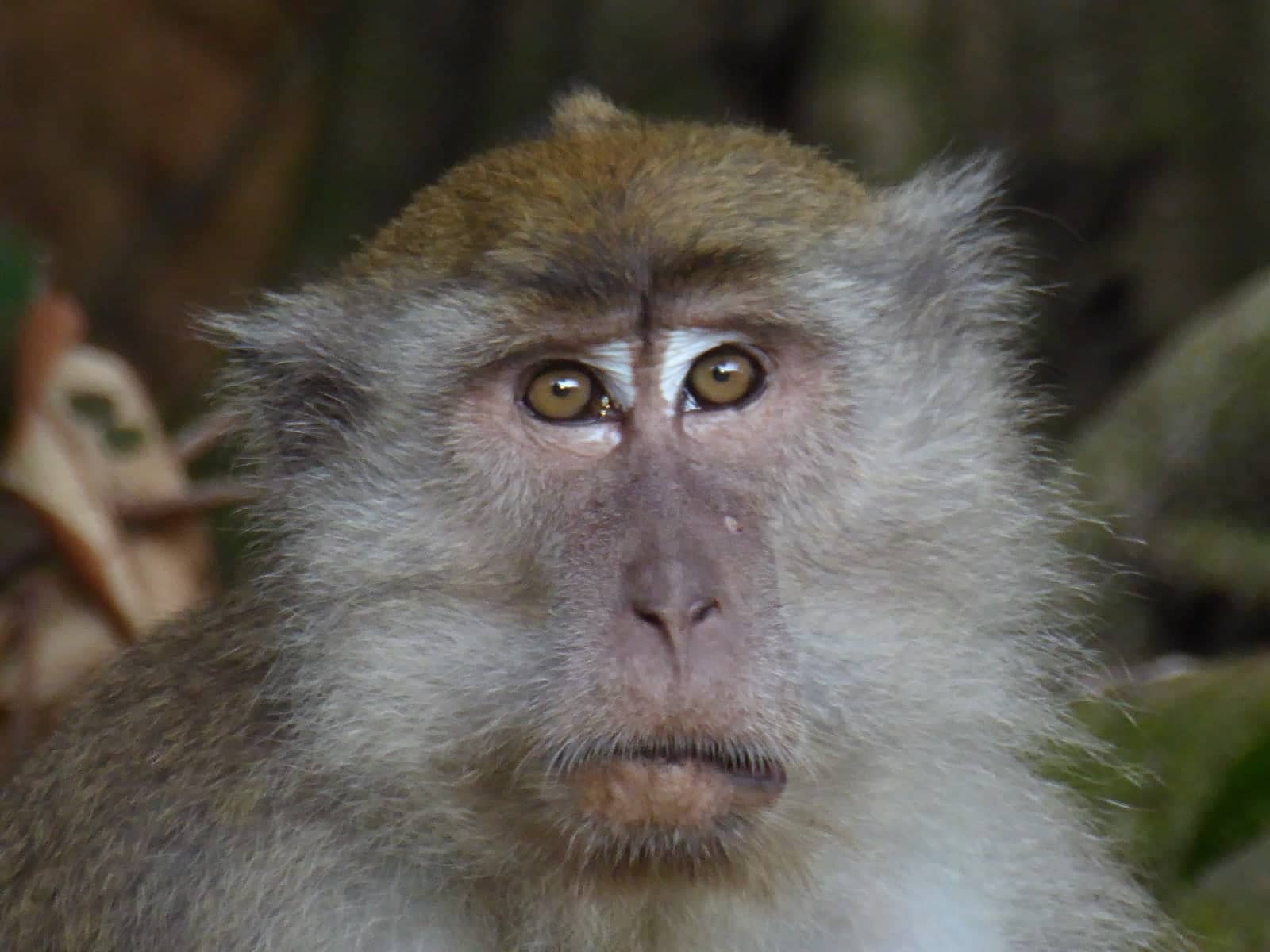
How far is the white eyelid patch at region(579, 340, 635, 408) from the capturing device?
9.29 ft

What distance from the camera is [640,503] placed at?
2602 millimetres

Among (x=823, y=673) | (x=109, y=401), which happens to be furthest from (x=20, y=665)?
(x=823, y=673)

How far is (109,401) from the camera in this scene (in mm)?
5086

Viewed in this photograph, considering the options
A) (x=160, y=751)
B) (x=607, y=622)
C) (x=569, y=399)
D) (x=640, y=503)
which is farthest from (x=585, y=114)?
(x=160, y=751)

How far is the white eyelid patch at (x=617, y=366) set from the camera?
2.83 metres

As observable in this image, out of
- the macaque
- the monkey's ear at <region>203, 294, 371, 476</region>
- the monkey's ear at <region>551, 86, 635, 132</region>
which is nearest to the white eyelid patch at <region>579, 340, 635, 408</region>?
the macaque

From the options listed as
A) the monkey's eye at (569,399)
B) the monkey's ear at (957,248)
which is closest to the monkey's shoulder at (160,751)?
the monkey's eye at (569,399)

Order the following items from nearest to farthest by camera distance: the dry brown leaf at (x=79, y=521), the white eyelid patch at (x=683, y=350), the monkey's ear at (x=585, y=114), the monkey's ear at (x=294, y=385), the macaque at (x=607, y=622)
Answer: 1. the macaque at (x=607, y=622)
2. the white eyelid patch at (x=683, y=350)
3. the monkey's ear at (x=294, y=385)
4. the monkey's ear at (x=585, y=114)
5. the dry brown leaf at (x=79, y=521)

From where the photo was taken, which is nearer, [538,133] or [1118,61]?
[538,133]

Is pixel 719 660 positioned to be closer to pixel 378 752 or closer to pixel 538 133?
pixel 378 752

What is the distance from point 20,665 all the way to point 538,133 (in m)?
2.19

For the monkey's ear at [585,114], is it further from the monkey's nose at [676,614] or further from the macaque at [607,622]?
the monkey's nose at [676,614]

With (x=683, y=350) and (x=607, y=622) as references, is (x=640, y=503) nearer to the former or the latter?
(x=607, y=622)

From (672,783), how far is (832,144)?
475cm
